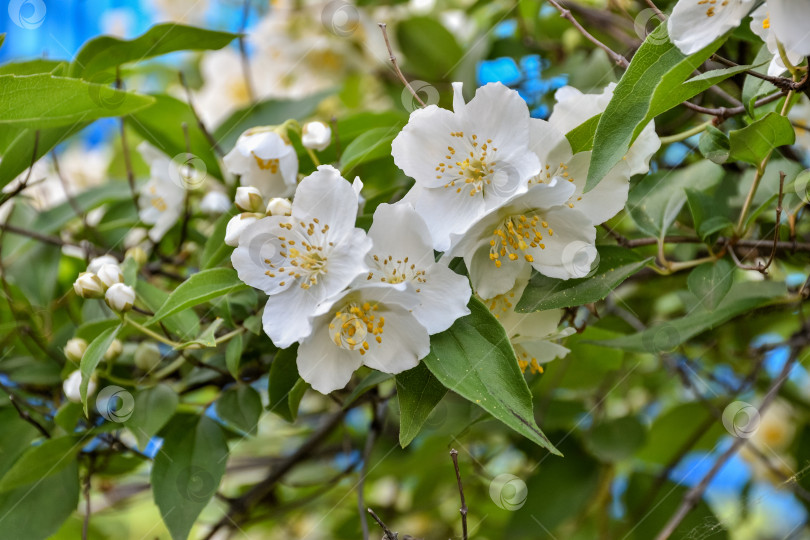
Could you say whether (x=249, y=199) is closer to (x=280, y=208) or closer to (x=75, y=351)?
(x=280, y=208)

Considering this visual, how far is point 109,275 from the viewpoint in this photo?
911 mm

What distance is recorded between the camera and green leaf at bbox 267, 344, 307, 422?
91 centimetres

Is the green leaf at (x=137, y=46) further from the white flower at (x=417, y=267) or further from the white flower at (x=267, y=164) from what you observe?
the white flower at (x=417, y=267)

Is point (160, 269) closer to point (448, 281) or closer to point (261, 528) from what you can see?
point (448, 281)

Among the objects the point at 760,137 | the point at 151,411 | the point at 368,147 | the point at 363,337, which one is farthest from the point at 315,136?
the point at 760,137

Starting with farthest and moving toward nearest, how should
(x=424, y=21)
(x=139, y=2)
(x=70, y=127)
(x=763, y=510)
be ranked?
(x=139, y=2)
(x=763, y=510)
(x=424, y=21)
(x=70, y=127)

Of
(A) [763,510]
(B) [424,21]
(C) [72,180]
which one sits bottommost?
(A) [763,510]

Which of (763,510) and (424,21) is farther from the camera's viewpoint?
(763,510)

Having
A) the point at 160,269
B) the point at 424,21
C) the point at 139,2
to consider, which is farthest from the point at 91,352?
the point at 139,2

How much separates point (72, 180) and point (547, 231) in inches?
64.8

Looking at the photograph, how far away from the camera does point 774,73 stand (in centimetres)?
79

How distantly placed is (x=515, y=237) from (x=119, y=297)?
1.47 feet

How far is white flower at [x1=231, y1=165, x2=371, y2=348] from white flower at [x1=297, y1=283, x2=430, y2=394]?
0.03 m

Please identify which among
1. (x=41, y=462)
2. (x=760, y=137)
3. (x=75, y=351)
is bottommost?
(x=41, y=462)
